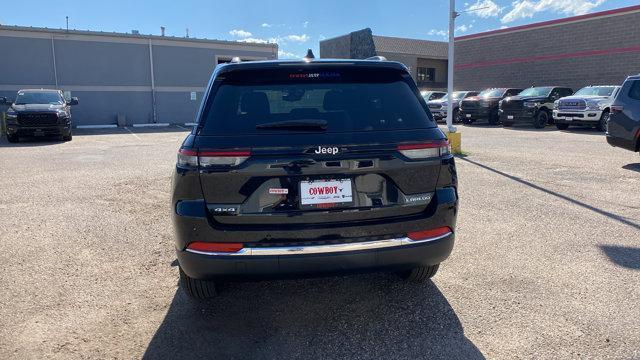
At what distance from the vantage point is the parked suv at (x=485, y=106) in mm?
21953

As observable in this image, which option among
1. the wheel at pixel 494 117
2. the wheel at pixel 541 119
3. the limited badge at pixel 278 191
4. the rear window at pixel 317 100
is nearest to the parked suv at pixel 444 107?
the wheel at pixel 494 117

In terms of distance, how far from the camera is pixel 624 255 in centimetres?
437

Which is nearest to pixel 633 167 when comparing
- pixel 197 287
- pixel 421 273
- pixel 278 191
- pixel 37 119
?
pixel 421 273

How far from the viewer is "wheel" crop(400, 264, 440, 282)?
140 inches

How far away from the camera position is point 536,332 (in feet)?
9.95

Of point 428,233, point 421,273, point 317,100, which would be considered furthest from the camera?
point 421,273

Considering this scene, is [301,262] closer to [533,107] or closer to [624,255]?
Result: [624,255]

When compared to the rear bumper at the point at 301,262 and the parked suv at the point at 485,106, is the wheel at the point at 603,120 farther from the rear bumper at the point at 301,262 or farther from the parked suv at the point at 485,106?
the rear bumper at the point at 301,262

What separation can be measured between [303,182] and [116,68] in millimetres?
23844

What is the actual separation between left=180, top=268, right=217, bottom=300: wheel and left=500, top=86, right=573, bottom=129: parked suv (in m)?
19.6

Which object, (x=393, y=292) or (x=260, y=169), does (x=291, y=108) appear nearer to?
(x=260, y=169)

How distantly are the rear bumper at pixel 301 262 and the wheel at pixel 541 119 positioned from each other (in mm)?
19424

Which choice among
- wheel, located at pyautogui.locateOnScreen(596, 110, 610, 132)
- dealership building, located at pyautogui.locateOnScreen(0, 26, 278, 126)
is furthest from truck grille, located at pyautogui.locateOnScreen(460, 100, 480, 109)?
dealership building, located at pyautogui.locateOnScreen(0, 26, 278, 126)

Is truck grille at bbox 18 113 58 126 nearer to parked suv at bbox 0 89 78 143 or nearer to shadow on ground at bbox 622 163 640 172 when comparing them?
parked suv at bbox 0 89 78 143
